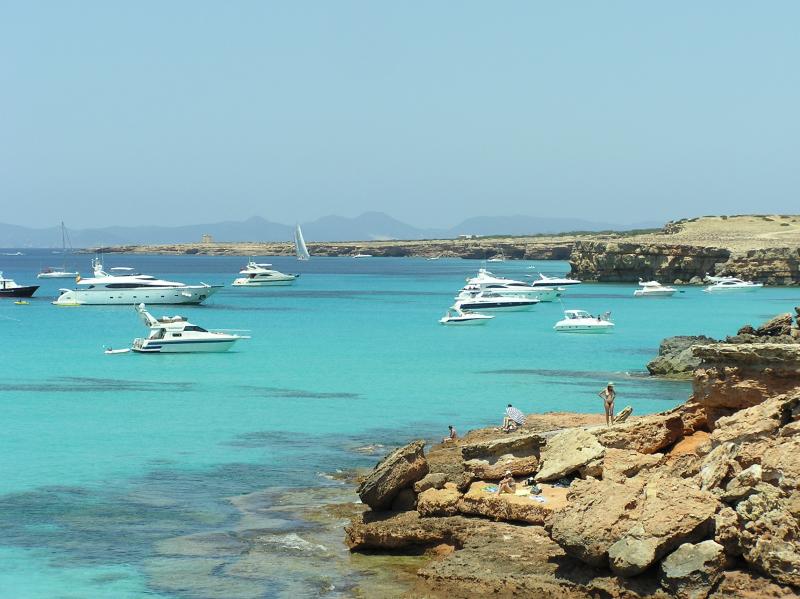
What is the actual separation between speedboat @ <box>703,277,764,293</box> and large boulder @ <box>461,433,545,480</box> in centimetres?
9097

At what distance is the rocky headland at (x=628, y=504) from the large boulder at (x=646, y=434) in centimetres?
3

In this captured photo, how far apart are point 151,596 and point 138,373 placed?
1257 inches

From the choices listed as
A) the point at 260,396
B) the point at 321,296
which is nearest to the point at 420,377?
the point at 260,396

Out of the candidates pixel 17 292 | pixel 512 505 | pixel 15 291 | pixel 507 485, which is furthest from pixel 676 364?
pixel 15 291

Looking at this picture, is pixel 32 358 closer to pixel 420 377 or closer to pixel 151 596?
pixel 420 377

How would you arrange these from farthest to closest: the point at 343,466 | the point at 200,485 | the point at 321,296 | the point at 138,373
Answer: the point at 321,296, the point at 138,373, the point at 343,466, the point at 200,485

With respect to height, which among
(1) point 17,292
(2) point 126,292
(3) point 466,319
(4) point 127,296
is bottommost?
(3) point 466,319

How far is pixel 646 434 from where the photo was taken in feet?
70.0

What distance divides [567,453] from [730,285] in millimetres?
93154

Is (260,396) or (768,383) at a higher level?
(768,383)

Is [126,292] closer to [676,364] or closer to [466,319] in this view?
[466,319]

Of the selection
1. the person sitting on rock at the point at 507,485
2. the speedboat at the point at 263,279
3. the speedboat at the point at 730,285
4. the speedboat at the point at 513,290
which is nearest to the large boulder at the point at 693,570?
the person sitting on rock at the point at 507,485

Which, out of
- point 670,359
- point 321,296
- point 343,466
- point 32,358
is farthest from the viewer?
point 321,296

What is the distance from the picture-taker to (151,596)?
1744cm
